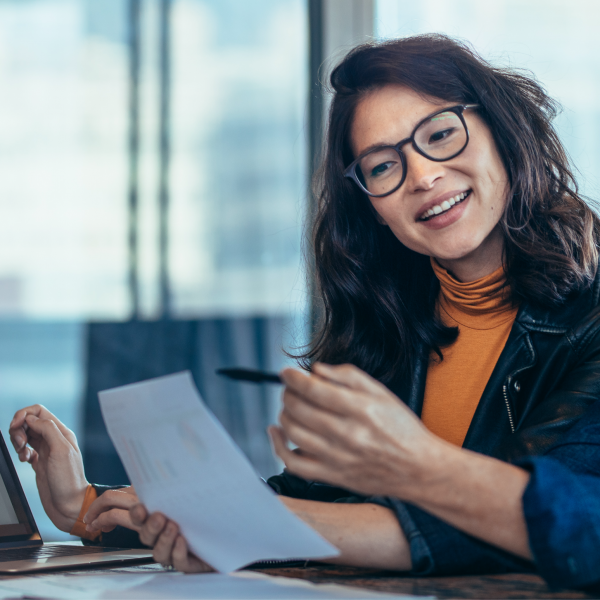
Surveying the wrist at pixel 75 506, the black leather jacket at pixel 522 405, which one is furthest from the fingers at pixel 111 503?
the wrist at pixel 75 506

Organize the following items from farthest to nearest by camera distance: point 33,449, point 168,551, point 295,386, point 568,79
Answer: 1. point 568,79
2. point 33,449
3. point 168,551
4. point 295,386

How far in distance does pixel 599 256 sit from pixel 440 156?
327mm

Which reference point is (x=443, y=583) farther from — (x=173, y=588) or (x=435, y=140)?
(x=435, y=140)

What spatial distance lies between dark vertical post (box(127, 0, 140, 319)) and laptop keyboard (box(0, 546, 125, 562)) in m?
1.55

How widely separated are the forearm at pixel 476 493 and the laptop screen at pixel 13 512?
2.40 ft

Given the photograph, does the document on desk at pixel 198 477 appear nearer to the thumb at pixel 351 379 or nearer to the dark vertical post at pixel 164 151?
the thumb at pixel 351 379

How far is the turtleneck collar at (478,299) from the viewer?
119 centimetres

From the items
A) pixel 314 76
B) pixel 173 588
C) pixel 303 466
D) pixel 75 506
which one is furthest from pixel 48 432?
pixel 314 76

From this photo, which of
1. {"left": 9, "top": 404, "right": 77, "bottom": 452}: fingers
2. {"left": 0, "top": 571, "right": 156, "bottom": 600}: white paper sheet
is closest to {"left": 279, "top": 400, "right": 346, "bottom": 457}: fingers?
{"left": 0, "top": 571, "right": 156, "bottom": 600}: white paper sheet

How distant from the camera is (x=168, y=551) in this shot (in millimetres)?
785

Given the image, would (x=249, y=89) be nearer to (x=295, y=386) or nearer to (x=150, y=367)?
(x=150, y=367)

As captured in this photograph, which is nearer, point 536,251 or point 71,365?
point 536,251

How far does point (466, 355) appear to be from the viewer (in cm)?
124

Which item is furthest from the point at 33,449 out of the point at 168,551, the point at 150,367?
the point at 150,367
